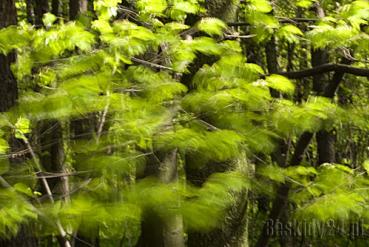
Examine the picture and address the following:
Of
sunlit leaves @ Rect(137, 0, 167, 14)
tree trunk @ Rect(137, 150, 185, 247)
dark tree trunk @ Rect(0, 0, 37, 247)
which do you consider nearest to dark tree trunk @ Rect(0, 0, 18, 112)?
dark tree trunk @ Rect(0, 0, 37, 247)

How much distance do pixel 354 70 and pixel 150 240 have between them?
257cm

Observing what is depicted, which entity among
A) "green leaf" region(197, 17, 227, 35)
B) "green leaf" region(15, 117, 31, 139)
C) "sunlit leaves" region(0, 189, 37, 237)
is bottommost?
"sunlit leaves" region(0, 189, 37, 237)

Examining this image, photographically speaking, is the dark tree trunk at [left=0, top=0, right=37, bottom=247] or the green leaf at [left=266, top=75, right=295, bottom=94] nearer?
the green leaf at [left=266, top=75, right=295, bottom=94]

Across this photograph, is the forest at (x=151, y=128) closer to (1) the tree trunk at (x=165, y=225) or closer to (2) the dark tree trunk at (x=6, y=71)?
(1) the tree trunk at (x=165, y=225)

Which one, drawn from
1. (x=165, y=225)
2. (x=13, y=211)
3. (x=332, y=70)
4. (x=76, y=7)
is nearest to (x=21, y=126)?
(x=13, y=211)

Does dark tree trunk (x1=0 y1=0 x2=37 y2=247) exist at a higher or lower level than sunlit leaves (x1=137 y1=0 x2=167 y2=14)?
lower

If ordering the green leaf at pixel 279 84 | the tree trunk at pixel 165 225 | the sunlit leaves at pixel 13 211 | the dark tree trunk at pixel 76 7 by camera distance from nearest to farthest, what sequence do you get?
the sunlit leaves at pixel 13 211
the tree trunk at pixel 165 225
the green leaf at pixel 279 84
the dark tree trunk at pixel 76 7

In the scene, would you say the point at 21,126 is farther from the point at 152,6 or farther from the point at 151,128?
the point at 152,6

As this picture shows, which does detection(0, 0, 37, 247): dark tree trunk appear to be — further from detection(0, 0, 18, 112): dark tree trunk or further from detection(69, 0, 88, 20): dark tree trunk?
detection(69, 0, 88, 20): dark tree trunk

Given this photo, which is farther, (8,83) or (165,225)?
(8,83)

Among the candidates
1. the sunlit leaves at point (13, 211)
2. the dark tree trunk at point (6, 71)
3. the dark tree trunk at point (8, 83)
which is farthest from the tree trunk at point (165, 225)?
the dark tree trunk at point (6, 71)

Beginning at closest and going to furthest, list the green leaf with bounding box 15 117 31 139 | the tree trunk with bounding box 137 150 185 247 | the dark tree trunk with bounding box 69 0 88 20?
the tree trunk with bounding box 137 150 185 247, the green leaf with bounding box 15 117 31 139, the dark tree trunk with bounding box 69 0 88 20

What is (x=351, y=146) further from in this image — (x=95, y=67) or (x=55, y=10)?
(x=95, y=67)

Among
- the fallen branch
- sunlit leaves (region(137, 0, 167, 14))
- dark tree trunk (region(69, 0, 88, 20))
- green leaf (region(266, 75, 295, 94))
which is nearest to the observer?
green leaf (region(266, 75, 295, 94))
